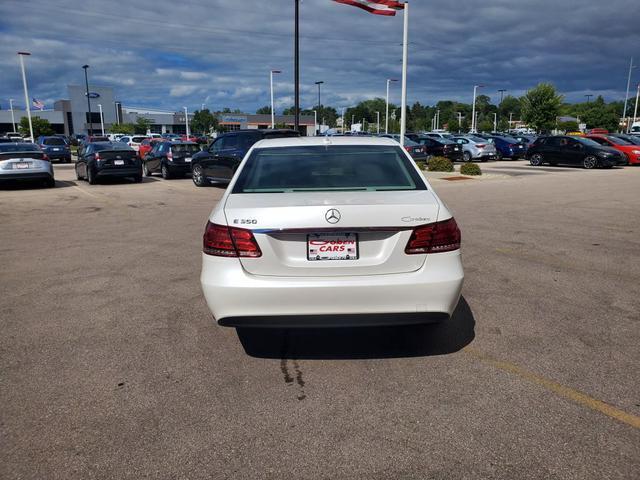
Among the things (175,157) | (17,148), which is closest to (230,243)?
(17,148)

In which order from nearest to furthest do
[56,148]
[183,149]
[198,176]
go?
[198,176], [183,149], [56,148]

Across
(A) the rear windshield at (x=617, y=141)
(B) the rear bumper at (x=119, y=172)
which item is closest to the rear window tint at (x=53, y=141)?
(B) the rear bumper at (x=119, y=172)

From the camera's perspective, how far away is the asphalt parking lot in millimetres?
2773

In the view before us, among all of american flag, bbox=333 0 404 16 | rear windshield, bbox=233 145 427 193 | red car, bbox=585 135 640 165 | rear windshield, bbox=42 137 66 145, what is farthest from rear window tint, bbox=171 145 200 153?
red car, bbox=585 135 640 165

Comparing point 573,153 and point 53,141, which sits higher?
point 53,141

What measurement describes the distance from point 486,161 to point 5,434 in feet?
103

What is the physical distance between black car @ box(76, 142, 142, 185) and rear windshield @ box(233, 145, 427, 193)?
49.3ft

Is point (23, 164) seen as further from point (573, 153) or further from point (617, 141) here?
point (617, 141)

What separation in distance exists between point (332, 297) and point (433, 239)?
0.81 meters

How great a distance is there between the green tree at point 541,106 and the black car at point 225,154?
4838 centimetres

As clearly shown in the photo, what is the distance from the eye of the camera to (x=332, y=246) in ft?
11.4

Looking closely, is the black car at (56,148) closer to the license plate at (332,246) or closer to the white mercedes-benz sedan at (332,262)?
the white mercedes-benz sedan at (332,262)

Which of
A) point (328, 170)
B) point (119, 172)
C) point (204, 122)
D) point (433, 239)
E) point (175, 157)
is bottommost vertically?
point (119, 172)

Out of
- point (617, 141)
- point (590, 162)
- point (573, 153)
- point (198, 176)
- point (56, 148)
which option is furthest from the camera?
point (56, 148)
